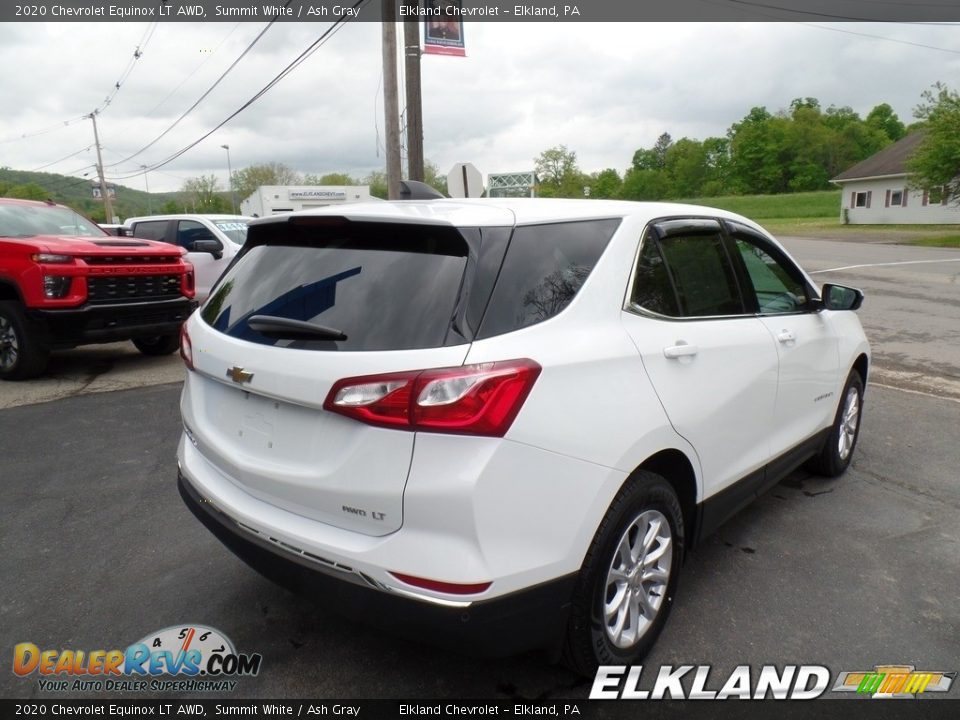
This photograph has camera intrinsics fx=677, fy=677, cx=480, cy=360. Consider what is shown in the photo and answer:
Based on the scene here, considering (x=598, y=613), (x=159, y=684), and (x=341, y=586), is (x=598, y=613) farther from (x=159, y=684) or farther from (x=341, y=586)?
(x=159, y=684)

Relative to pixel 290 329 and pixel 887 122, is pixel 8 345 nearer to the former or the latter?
pixel 290 329

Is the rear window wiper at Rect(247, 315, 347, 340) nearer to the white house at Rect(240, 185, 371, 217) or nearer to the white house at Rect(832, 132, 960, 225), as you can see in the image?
the white house at Rect(240, 185, 371, 217)

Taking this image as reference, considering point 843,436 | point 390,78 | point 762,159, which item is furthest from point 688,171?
point 843,436

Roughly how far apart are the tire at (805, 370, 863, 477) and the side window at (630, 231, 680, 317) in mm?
2128

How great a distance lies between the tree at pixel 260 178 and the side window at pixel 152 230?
76.6 metres

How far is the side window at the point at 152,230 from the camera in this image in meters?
11.5

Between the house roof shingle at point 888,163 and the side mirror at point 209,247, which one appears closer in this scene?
the side mirror at point 209,247

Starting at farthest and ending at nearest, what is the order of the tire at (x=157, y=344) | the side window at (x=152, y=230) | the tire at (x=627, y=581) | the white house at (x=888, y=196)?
the white house at (x=888, y=196)
the side window at (x=152, y=230)
the tire at (x=157, y=344)
the tire at (x=627, y=581)

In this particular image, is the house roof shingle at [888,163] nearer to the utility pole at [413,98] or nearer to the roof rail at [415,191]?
the utility pole at [413,98]

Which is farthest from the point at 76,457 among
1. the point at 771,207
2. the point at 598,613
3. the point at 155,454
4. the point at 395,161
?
the point at 771,207

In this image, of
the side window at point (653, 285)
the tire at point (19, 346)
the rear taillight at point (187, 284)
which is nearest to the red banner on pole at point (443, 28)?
the rear taillight at point (187, 284)

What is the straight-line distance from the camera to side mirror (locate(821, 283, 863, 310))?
4016mm

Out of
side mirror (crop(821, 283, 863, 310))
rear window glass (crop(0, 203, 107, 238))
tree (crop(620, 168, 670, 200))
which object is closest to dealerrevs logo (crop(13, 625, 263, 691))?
side mirror (crop(821, 283, 863, 310))

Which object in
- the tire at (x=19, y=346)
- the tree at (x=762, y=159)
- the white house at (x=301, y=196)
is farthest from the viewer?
the tree at (x=762, y=159)
